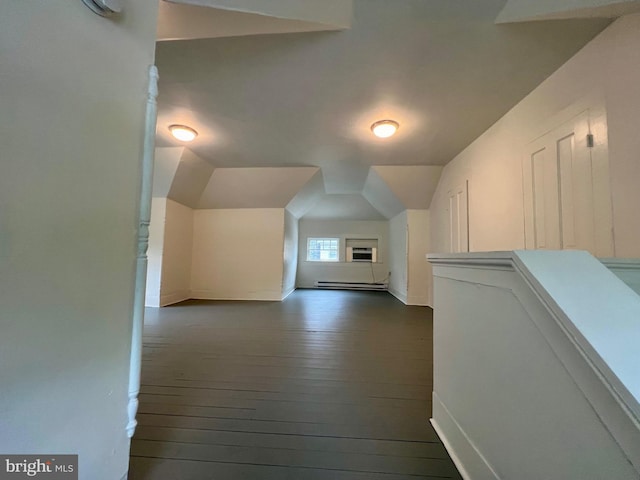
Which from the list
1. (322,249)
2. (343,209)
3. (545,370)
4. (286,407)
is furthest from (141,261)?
(322,249)

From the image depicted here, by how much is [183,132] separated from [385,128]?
2.32 m

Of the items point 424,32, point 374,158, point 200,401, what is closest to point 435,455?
point 200,401

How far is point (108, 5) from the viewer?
81 cm

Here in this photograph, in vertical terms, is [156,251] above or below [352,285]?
above

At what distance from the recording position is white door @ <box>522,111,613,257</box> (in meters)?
1.56

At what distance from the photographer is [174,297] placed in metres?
4.68

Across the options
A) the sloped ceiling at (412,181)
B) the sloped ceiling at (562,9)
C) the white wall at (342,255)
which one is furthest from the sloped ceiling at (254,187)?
the sloped ceiling at (562,9)

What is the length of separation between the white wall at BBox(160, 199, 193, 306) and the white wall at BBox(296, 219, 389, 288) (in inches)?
127

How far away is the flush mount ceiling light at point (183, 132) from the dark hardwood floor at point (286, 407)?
2290mm

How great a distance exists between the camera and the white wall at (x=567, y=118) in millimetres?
1391

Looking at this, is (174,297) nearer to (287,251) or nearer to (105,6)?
(287,251)

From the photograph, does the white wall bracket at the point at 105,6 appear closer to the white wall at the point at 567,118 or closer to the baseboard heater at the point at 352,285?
the white wall at the point at 567,118

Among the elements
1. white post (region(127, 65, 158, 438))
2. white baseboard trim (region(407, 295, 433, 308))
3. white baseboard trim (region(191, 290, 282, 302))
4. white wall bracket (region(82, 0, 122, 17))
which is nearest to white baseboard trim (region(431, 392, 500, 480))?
white post (region(127, 65, 158, 438))

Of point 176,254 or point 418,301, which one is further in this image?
point 418,301
